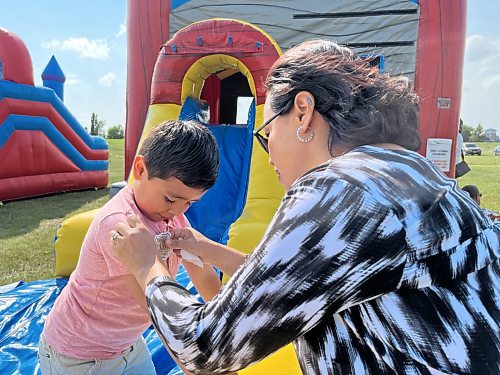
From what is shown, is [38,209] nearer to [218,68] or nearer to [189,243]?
[218,68]

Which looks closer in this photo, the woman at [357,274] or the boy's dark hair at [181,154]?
the woman at [357,274]

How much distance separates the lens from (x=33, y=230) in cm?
507

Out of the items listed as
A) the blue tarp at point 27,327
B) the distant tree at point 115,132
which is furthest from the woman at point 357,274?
the distant tree at point 115,132

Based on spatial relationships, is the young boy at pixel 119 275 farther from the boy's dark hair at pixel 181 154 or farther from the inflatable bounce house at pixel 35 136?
the inflatable bounce house at pixel 35 136

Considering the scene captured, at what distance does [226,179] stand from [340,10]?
96.7 inches

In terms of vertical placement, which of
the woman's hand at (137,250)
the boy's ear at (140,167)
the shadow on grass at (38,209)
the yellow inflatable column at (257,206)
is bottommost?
the shadow on grass at (38,209)

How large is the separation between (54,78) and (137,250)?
28.1ft

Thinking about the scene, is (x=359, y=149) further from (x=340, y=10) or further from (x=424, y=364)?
(x=340, y=10)

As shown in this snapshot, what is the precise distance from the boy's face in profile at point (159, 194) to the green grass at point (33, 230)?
2640 millimetres

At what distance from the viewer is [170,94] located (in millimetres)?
3818

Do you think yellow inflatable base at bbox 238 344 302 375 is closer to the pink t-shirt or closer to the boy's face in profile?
the pink t-shirt

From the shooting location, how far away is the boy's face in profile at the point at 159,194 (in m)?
1.18

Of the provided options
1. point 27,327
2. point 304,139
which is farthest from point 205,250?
point 27,327

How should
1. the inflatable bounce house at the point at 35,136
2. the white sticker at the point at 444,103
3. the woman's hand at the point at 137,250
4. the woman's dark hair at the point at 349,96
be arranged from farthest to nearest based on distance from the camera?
1. the inflatable bounce house at the point at 35,136
2. the white sticker at the point at 444,103
3. the woman's hand at the point at 137,250
4. the woman's dark hair at the point at 349,96
